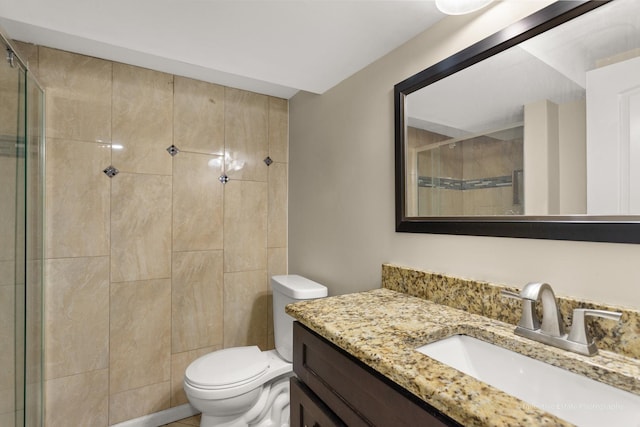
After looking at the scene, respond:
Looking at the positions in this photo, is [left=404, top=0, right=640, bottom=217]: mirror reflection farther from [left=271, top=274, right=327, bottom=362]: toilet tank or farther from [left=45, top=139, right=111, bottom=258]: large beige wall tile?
[left=45, top=139, right=111, bottom=258]: large beige wall tile

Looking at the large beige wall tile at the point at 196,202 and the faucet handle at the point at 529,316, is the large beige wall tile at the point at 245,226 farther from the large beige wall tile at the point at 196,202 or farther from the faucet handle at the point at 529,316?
the faucet handle at the point at 529,316

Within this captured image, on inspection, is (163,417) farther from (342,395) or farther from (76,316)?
(342,395)

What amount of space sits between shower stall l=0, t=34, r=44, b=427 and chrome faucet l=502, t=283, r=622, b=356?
1930mm

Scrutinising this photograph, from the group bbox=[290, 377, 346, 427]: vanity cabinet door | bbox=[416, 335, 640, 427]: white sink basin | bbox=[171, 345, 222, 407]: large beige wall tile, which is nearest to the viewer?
bbox=[416, 335, 640, 427]: white sink basin

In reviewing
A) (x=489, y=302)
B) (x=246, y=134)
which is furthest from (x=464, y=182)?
(x=246, y=134)

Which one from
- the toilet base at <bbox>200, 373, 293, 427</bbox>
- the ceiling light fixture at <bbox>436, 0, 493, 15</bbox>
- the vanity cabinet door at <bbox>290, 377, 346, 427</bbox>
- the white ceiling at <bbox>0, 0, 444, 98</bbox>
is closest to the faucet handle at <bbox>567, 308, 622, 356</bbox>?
the vanity cabinet door at <bbox>290, 377, 346, 427</bbox>

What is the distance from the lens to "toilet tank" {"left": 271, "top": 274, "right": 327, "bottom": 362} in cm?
172

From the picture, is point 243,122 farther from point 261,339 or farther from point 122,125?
point 261,339

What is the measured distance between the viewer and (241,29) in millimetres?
1293

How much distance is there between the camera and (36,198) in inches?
61.9

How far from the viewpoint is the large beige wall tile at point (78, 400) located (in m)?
1.64

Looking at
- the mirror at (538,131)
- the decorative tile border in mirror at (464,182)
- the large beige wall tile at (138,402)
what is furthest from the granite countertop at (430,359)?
the large beige wall tile at (138,402)

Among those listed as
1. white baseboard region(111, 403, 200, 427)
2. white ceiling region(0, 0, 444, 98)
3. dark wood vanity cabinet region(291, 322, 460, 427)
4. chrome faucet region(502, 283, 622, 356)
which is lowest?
white baseboard region(111, 403, 200, 427)

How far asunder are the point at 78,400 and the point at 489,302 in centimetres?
211
